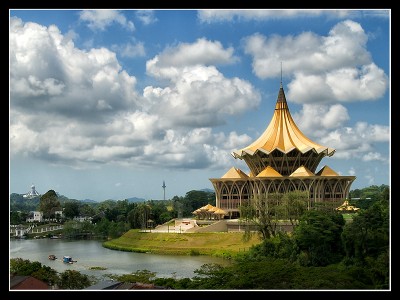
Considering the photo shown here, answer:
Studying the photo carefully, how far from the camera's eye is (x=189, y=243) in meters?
28.7

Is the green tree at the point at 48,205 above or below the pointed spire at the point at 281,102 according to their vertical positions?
below

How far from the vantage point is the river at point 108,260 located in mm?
21875

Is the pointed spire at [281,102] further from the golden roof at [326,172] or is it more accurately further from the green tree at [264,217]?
the green tree at [264,217]

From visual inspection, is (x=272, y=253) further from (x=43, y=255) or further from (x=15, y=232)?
(x=15, y=232)

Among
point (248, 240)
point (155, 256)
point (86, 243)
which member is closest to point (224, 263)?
point (248, 240)

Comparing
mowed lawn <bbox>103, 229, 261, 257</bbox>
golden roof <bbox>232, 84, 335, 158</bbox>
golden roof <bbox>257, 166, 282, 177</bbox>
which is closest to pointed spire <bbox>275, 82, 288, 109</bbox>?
golden roof <bbox>232, 84, 335, 158</bbox>

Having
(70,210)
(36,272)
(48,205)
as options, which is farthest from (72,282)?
(70,210)

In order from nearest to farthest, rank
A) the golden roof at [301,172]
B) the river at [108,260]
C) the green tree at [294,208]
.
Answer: the river at [108,260], the green tree at [294,208], the golden roof at [301,172]

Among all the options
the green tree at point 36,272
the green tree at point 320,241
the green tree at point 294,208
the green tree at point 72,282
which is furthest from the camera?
the green tree at point 294,208

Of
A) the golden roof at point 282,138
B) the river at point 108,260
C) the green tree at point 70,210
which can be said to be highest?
the golden roof at point 282,138

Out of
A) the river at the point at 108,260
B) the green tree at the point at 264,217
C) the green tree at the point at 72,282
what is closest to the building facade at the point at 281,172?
the green tree at the point at 264,217

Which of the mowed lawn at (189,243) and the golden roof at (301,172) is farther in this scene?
the golden roof at (301,172)

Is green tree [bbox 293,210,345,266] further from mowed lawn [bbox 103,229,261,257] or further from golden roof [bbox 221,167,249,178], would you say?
golden roof [bbox 221,167,249,178]

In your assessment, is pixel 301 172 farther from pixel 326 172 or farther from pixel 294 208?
pixel 294 208
